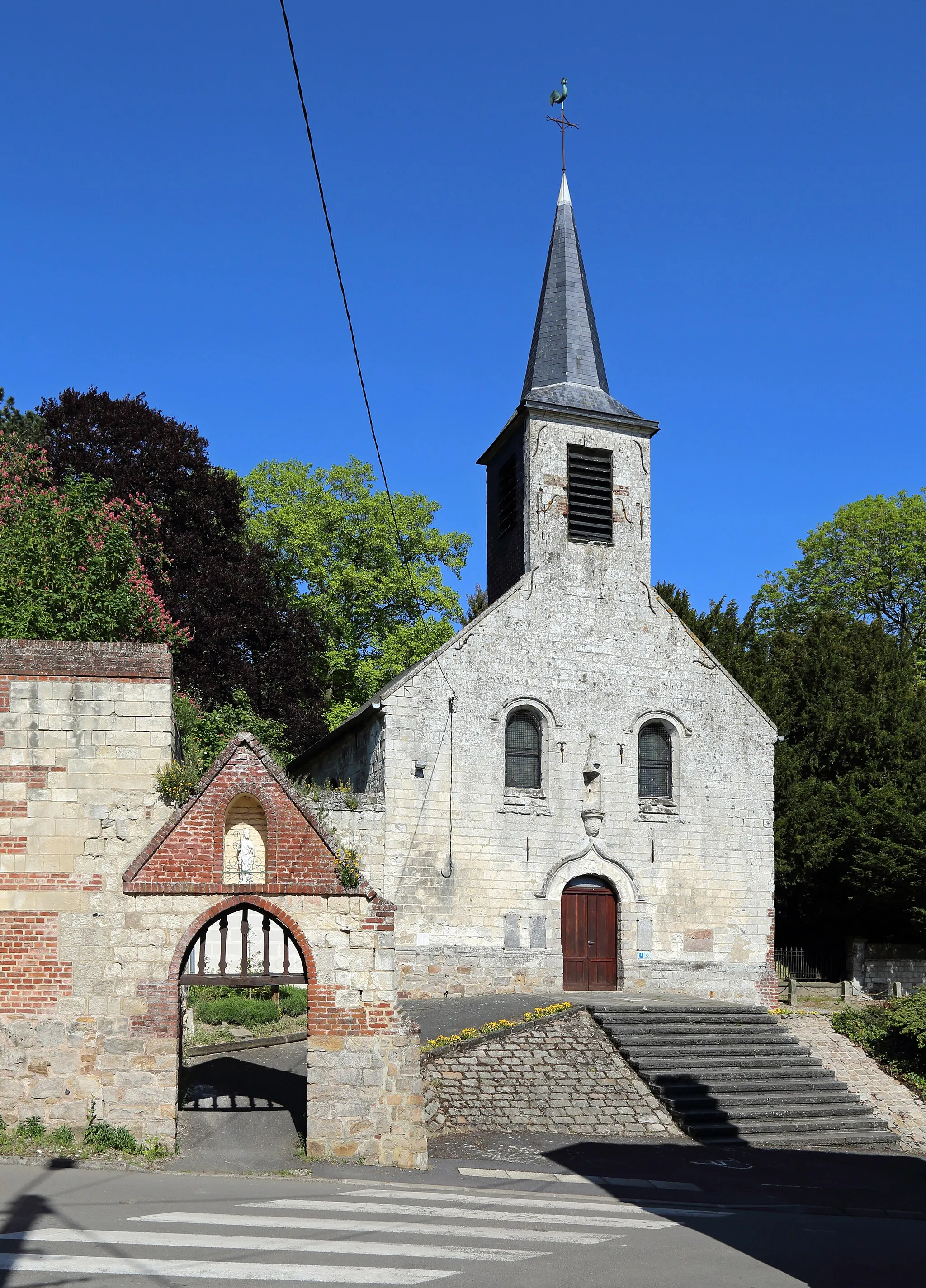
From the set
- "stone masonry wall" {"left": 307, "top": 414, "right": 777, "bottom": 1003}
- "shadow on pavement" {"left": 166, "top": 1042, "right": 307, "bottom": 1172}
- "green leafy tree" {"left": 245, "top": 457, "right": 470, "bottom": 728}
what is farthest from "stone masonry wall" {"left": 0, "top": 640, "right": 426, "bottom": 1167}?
"green leafy tree" {"left": 245, "top": 457, "right": 470, "bottom": 728}

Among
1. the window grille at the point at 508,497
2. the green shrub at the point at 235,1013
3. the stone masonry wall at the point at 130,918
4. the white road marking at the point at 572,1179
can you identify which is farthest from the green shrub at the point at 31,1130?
the window grille at the point at 508,497

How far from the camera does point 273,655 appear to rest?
104ft

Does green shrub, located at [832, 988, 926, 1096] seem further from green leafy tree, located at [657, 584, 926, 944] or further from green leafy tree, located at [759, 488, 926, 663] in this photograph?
green leafy tree, located at [759, 488, 926, 663]

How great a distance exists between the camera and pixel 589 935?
76.7ft

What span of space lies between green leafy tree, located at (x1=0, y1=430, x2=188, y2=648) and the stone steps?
11.5 meters

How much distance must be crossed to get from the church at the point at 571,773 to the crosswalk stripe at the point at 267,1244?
12.2 meters

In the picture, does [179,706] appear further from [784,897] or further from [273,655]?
[784,897]

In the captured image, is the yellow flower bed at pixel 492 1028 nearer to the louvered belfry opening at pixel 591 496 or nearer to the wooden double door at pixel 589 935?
the wooden double door at pixel 589 935

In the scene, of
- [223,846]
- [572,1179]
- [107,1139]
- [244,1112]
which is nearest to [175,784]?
[223,846]

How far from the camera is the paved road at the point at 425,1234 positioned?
8.66m

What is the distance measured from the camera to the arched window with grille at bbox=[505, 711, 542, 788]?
930 inches

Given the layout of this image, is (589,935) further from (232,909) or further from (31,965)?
(31,965)

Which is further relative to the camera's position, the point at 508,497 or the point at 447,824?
the point at 508,497

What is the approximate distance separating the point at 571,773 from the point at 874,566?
66.9 ft
